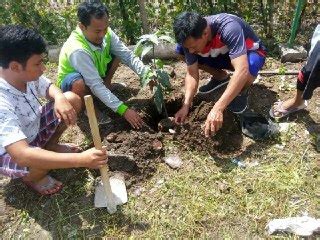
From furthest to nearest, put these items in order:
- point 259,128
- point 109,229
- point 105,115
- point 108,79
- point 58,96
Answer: point 108,79 < point 105,115 < point 259,128 < point 58,96 < point 109,229

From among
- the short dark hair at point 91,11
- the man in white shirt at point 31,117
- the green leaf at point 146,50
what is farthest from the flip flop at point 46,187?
the short dark hair at point 91,11

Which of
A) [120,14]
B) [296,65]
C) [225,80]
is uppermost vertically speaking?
[120,14]

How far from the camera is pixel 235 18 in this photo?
3.33 m

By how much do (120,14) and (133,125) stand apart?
2.05m

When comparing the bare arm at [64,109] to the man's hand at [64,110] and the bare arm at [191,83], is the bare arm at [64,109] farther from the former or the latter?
the bare arm at [191,83]

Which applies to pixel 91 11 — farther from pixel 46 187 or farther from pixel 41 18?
pixel 41 18

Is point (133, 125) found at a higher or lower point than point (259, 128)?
higher

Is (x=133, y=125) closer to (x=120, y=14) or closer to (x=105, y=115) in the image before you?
(x=105, y=115)

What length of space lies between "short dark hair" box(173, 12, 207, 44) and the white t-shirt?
1123 mm

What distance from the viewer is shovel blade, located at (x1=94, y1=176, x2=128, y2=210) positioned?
2896 millimetres

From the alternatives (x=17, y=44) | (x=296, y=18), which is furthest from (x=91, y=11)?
(x=296, y=18)

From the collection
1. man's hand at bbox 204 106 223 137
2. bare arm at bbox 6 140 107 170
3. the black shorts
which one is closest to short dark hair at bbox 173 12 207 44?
man's hand at bbox 204 106 223 137

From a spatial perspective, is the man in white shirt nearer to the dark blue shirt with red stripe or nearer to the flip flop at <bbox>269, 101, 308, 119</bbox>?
the dark blue shirt with red stripe

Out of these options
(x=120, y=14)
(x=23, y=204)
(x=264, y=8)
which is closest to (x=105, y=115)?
(x=23, y=204)
